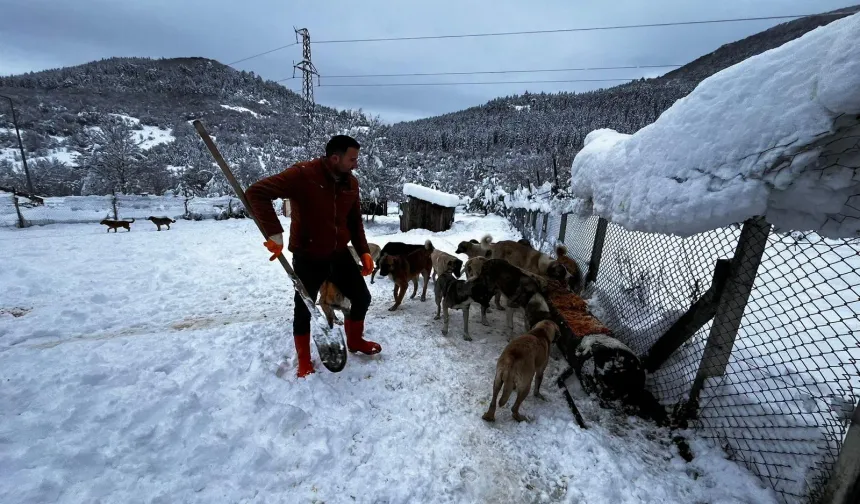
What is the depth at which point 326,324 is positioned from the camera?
361 cm

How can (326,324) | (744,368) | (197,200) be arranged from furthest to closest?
1. (197,200)
2. (326,324)
3. (744,368)

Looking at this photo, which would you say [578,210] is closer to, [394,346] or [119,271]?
[394,346]

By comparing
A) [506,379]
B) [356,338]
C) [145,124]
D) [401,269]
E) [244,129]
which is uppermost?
[244,129]

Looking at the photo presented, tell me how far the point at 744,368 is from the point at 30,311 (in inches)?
349

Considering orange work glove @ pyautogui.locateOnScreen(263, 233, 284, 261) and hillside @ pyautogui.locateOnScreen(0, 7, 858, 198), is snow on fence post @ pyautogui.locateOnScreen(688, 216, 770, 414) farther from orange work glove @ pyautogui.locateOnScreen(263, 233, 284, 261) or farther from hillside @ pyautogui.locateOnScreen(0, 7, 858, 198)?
hillside @ pyautogui.locateOnScreen(0, 7, 858, 198)

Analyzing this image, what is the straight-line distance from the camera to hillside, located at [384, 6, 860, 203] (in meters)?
80.6

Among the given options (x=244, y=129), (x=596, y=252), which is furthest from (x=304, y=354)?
(x=244, y=129)

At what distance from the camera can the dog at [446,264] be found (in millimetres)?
5820

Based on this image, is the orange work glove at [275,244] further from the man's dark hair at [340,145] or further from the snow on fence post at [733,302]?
the snow on fence post at [733,302]

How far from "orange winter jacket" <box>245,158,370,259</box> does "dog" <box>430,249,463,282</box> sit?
96.4 inches

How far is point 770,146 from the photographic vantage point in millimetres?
1930

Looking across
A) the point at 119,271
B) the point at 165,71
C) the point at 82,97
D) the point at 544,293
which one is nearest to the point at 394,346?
the point at 544,293

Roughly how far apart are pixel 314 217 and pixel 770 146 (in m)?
3.39

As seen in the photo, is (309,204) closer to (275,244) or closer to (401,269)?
(275,244)
